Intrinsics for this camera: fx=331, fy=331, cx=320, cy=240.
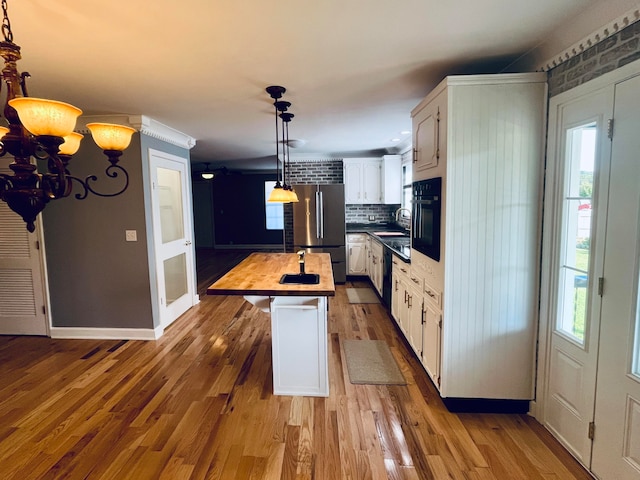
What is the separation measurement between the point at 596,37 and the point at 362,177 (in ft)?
14.5

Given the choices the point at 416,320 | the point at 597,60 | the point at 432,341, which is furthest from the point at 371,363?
the point at 597,60

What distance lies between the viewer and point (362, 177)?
601 cm

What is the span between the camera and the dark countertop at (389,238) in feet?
12.0

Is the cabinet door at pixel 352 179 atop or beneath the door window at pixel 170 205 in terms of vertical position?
atop

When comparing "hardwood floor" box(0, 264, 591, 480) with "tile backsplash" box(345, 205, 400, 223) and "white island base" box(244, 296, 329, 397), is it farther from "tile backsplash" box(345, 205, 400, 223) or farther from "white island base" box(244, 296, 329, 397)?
"tile backsplash" box(345, 205, 400, 223)

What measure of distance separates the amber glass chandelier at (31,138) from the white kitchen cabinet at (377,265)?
11.6 ft

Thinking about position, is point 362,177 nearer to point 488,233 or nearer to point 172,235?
point 172,235

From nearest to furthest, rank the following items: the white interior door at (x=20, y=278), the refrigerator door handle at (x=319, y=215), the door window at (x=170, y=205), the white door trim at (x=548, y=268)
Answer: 1. the white door trim at (x=548, y=268)
2. the white interior door at (x=20, y=278)
3. the door window at (x=170, y=205)
4. the refrigerator door handle at (x=319, y=215)

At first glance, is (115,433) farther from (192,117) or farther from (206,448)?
(192,117)

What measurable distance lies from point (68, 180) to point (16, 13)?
872mm

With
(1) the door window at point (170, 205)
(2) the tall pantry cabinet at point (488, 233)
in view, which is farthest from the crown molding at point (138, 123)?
(2) the tall pantry cabinet at point (488, 233)

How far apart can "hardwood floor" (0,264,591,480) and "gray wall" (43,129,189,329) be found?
1.69 feet

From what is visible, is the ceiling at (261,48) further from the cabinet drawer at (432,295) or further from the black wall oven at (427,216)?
the cabinet drawer at (432,295)

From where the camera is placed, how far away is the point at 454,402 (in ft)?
7.50
